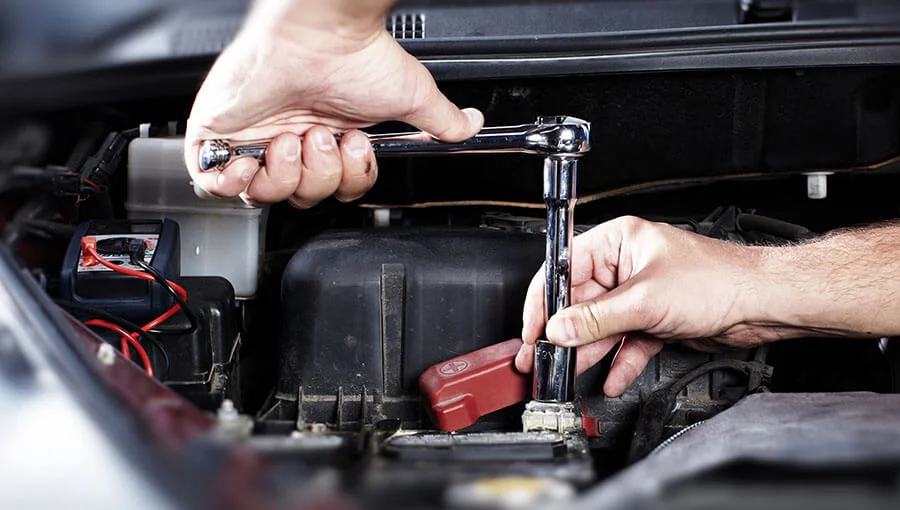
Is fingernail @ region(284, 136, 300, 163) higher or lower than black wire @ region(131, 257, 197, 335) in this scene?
higher

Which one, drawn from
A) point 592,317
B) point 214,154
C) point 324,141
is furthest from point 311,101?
point 592,317

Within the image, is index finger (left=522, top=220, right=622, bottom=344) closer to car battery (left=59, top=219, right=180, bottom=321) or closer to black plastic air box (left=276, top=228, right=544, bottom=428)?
black plastic air box (left=276, top=228, right=544, bottom=428)

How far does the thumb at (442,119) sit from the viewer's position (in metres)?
0.98

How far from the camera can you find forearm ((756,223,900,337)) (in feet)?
3.44

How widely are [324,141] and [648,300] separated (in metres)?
0.39

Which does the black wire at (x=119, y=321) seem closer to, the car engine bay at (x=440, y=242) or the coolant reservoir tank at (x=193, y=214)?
the car engine bay at (x=440, y=242)

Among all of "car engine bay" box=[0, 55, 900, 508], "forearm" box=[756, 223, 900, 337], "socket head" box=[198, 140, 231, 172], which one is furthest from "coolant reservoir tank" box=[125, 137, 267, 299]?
"forearm" box=[756, 223, 900, 337]

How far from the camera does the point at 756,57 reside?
1149 millimetres

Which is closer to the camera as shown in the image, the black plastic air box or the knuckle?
the knuckle

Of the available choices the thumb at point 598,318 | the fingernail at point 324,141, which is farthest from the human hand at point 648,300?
the fingernail at point 324,141

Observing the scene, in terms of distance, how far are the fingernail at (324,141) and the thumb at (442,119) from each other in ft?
0.33

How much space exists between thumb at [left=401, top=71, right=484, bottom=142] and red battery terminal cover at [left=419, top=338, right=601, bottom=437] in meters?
0.26

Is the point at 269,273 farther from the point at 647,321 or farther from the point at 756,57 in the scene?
the point at 756,57

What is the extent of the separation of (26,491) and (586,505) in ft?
1.06
